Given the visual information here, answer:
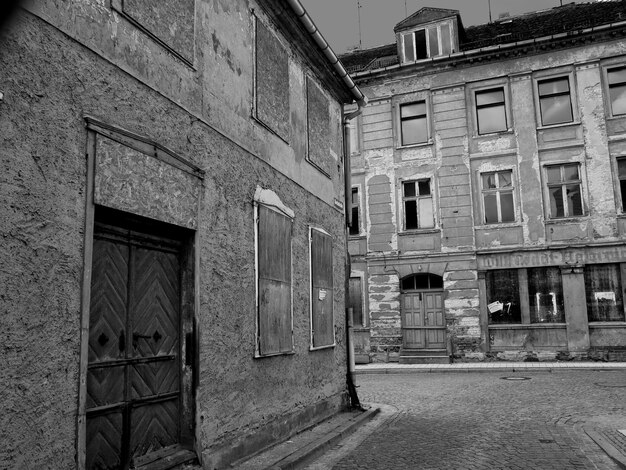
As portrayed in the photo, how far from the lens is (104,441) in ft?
14.2

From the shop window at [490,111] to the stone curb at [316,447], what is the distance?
45.5 feet

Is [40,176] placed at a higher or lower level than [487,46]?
lower

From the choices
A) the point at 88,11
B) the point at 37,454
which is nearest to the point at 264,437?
the point at 37,454

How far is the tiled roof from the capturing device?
19.5 meters

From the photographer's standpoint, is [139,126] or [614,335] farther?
[614,335]

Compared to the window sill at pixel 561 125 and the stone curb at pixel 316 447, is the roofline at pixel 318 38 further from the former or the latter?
the window sill at pixel 561 125

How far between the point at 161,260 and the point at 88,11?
7.12 feet

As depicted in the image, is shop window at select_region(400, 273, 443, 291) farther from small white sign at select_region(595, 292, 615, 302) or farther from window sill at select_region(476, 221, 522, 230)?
small white sign at select_region(595, 292, 615, 302)

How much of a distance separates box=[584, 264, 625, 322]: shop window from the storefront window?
84 cm

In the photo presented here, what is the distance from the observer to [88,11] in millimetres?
4133

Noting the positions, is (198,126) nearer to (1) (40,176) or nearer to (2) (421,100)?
(1) (40,176)

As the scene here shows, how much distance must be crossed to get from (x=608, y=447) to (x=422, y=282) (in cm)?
1355

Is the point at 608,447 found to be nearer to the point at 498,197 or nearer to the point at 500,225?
the point at 500,225

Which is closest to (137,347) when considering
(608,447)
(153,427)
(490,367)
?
(153,427)
